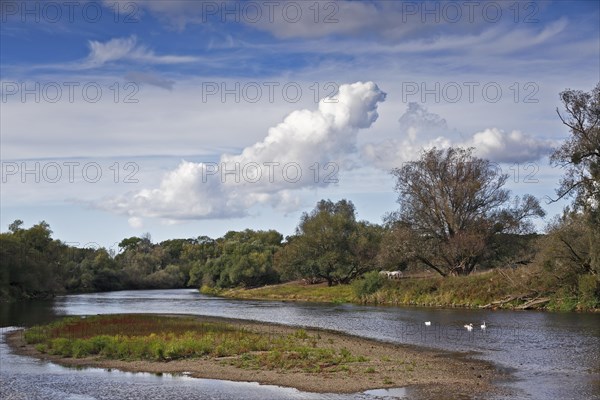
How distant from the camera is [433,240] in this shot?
80500 millimetres

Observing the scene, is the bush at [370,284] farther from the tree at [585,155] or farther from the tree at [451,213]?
the tree at [585,155]

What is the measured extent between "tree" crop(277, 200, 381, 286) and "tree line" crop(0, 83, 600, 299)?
6.7 inches

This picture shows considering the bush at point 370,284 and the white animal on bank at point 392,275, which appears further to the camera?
the white animal on bank at point 392,275

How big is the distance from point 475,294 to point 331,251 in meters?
37.6

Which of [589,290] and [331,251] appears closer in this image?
[589,290]

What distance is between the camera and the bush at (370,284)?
83062 millimetres

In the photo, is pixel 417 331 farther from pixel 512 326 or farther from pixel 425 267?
pixel 425 267

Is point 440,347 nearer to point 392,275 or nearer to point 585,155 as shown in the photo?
point 585,155

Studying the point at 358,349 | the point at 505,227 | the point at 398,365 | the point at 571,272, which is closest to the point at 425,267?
the point at 505,227

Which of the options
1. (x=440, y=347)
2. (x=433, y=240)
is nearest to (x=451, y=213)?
(x=433, y=240)

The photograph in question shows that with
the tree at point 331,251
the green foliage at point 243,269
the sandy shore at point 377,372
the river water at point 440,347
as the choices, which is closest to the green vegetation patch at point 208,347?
the sandy shore at point 377,372

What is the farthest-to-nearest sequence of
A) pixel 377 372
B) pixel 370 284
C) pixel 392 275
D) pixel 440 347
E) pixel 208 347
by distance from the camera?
pixel 392 275, pixel 370 284, pixel 440 347, pixel 208 347, pixel 377 372

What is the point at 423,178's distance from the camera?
80.9m

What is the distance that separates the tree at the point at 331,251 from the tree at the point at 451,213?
72.7ft
